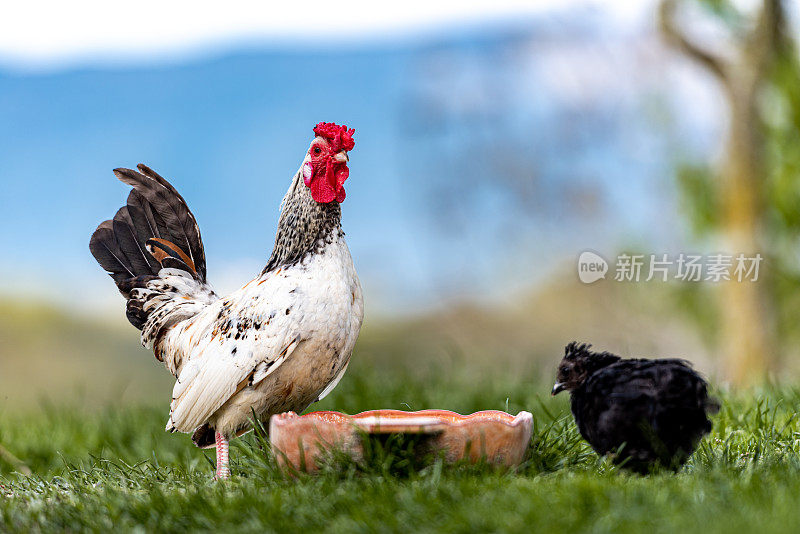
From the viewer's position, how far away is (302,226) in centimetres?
410

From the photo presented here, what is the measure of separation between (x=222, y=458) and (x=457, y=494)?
1.50 m

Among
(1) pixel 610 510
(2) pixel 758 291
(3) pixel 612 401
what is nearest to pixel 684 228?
(2) pixel 758 291

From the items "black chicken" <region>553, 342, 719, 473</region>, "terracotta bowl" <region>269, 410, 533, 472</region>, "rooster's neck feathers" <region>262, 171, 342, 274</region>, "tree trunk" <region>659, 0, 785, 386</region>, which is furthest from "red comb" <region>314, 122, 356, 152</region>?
"tree trunk" <region>659, 0, 785, 386</region>

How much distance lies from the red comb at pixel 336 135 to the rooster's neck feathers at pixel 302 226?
247mm

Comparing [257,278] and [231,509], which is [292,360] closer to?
[257,278]

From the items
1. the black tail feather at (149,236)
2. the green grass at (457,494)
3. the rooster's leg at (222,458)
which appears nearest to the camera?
the green grass at (457,494)

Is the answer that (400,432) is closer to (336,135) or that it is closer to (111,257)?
(336,135)

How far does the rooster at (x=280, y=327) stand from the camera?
386cm

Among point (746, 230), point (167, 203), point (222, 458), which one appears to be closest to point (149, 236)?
point (167, 203)

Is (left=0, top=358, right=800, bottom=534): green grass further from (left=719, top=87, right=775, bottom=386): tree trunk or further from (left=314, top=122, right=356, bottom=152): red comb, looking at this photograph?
(left=719, top=87, right=775, bottom=386): tree trunk

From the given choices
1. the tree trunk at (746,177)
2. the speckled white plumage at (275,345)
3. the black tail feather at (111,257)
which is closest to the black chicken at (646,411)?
the speckled white plumage at (275,345)

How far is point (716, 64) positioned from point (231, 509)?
8313mm

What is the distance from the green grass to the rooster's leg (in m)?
0.11

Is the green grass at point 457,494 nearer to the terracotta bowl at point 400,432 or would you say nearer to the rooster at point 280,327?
the terracotta bowl at point 400,432
